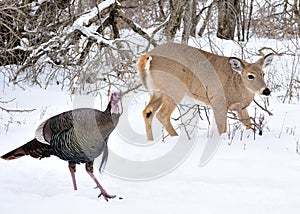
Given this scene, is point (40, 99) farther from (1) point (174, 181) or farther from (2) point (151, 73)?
(1) point (174, 181)

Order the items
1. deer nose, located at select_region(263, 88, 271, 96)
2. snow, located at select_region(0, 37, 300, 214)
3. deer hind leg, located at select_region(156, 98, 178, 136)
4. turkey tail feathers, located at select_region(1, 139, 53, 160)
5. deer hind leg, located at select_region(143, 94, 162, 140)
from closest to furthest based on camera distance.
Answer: snow, located at select_region(0, 37, 300, 214) → turkey tail feathers, located at select_region(1, 139, 53, 160) → deer nose, located at select_region(263, 88, 271, 96) → deer hind leg, located at select_region(143, 94, 162, 140) → deer hind leg, located at select_region(156, 98, 178, 136)

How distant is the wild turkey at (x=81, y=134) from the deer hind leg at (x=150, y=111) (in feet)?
8.08

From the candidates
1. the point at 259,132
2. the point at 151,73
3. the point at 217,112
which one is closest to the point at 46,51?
the point at 151,73

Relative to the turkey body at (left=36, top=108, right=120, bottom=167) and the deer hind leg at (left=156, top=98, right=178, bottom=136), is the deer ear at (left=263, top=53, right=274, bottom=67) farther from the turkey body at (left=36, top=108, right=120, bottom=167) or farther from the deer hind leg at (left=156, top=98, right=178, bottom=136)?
the turkey body at (left=36, top=108, right=120, bottom=167)

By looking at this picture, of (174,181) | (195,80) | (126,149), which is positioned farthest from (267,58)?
(174,181)

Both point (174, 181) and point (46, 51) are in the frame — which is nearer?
point (174, 181)

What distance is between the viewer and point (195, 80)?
6.66 meters

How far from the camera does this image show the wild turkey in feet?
12.0

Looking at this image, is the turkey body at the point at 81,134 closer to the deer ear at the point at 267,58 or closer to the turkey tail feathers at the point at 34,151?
the turkey tail feathers at the point at 34,151

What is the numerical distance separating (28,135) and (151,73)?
176 centimetres

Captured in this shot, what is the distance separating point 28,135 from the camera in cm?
592

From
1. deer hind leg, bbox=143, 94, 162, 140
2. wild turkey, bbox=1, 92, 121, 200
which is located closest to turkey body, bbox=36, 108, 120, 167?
wild turkey, bbox=1, 92, 121, 200

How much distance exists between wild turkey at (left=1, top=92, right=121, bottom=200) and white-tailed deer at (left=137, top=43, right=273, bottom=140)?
2633mm

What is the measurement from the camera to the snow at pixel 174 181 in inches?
140
